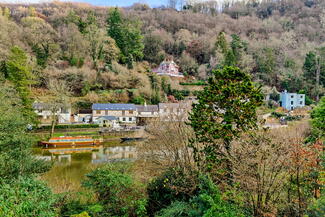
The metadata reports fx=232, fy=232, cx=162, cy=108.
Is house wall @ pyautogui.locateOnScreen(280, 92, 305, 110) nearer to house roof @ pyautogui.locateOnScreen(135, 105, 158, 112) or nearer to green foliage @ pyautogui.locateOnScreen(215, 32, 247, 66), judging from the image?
green foliage @ pyautogui.locateOnScreen(215, 32, 247, 66)

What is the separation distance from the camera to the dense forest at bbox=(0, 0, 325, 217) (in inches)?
223

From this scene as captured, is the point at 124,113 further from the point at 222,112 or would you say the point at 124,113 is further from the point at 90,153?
the point at 222,112

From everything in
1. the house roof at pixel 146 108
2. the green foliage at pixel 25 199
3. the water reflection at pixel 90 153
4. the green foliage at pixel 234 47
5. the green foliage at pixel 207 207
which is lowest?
the water reflection at pixel 90 153

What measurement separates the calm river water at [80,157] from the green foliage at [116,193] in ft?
17.2

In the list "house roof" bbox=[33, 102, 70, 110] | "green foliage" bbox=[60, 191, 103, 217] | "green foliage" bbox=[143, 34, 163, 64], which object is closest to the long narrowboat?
"house roof" bbox=[33, 102, 70, 110]

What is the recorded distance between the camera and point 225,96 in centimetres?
839

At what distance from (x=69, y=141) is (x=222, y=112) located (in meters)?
16.6

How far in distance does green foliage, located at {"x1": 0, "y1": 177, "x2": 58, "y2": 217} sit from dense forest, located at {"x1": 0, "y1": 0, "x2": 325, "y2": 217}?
0.07 feet

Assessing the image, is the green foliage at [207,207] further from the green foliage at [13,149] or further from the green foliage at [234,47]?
the green foliage at [234,47]

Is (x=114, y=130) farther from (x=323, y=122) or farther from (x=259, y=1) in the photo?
(x=259, y=1)

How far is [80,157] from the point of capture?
17.8 meters

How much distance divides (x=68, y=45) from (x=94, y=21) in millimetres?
8621

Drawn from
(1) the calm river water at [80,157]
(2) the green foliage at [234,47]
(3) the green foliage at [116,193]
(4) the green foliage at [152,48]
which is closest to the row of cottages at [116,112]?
(1) the calm river water at [80,157]

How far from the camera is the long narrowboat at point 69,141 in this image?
2059cm
